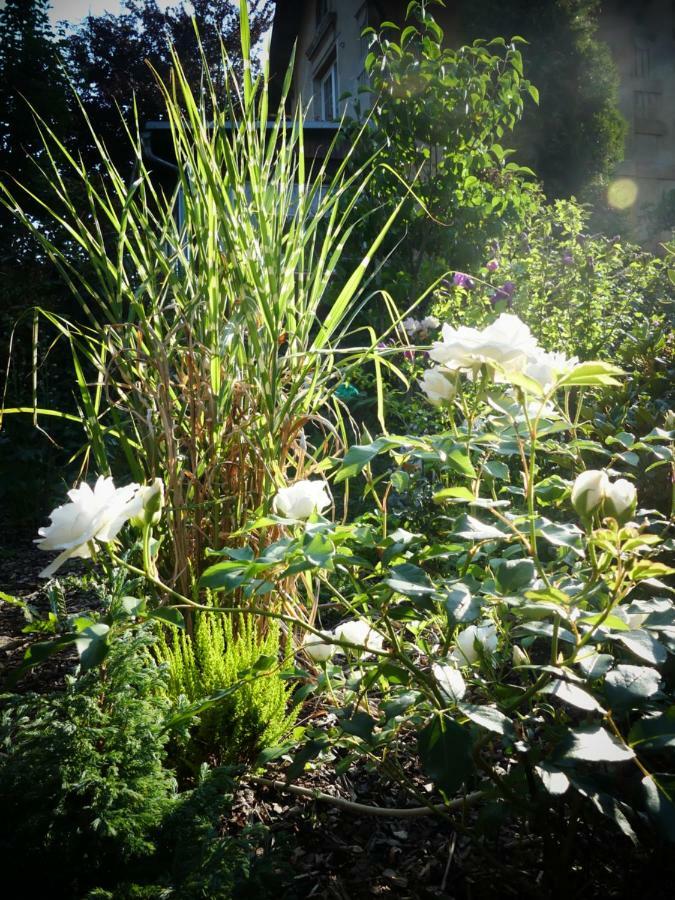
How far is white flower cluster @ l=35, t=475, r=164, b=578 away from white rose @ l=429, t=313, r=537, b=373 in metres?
0.39

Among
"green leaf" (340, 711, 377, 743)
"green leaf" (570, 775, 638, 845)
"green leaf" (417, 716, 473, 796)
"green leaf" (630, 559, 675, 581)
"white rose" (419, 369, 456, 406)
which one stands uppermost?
"white rose" (419, 369, 456, 406)

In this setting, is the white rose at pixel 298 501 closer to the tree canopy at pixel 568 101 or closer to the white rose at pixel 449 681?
the white rose at pixel 449 681

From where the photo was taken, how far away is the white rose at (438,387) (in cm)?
100

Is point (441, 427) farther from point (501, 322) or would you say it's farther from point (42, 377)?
point (42, 377)

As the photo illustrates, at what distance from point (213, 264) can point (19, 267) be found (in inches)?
164

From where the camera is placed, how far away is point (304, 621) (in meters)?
0.92

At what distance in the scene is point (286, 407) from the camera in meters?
1.46

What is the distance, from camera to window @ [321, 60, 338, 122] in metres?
8.55

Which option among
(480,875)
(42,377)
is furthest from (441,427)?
(42,377)

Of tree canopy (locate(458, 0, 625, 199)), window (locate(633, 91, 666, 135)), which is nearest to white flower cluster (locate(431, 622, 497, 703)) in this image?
tree canopy (locate(458, 0, 625, 199))

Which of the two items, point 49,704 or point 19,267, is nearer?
point 49,704

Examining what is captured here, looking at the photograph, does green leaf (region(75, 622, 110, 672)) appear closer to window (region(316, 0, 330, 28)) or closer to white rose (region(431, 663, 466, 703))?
white rose (region(431, 663, 466, 703))

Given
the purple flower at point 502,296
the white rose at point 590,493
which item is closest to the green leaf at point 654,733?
the white rose at point 590,493

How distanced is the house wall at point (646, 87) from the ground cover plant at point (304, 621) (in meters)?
10.8
